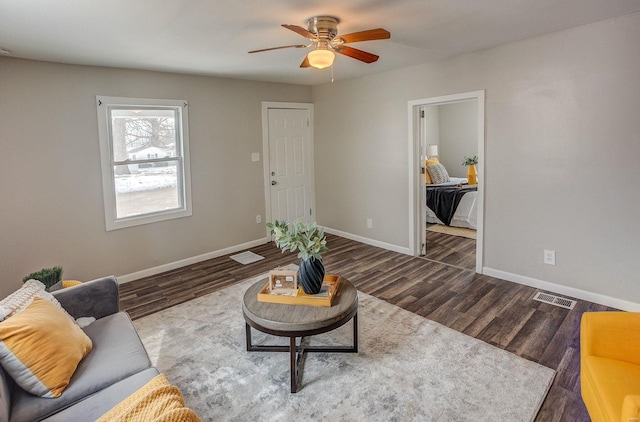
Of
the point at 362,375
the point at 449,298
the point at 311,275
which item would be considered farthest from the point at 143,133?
the point at 449,298

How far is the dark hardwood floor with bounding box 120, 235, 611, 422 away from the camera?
2.52m

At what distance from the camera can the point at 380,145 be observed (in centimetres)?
497

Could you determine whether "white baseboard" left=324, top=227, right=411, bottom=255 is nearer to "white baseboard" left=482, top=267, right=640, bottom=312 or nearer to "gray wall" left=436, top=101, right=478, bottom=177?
"white baseboard" left=482, top=267, right=640, bottom=312

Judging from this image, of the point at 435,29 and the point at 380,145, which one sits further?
the point at 380,145

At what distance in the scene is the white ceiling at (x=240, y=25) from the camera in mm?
2340

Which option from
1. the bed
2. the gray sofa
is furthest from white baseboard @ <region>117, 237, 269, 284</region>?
the bed

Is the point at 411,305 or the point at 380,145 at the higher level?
the point at 380,145

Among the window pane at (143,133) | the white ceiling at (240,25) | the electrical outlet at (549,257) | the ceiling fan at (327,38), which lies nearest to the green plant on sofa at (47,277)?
the window pane at (143,133)

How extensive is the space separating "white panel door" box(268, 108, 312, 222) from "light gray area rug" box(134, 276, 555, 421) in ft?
9.03

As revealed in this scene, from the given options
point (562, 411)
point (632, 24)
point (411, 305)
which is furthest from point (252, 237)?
point (632, 24)

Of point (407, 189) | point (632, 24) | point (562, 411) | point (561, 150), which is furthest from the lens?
point (407, 189)

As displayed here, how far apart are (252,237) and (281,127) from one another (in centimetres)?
168

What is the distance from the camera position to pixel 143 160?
4.23 m

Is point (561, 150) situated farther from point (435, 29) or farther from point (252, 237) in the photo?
point (252, 237)
